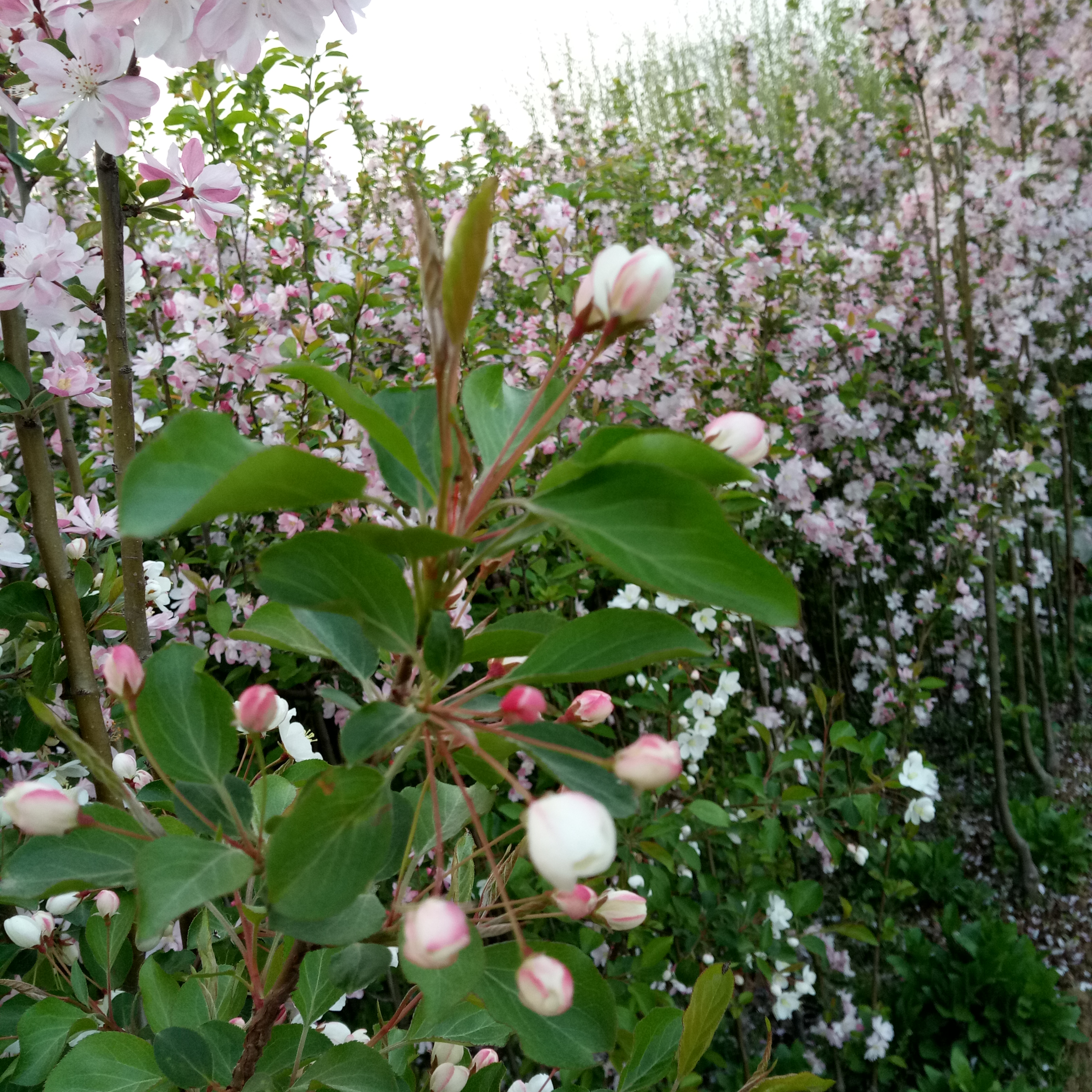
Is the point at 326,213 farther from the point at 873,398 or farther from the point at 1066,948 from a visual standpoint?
the point at 1066,948

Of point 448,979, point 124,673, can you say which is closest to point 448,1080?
point 448,979

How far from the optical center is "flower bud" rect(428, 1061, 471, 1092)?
708mm

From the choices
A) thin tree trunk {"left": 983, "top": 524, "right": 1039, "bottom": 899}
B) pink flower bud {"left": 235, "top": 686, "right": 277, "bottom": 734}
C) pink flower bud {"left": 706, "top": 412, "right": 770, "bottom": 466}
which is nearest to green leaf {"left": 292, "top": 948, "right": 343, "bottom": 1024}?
pink flower bud {"left": 235, "top": 686, "right": 277, "bottom": 734}

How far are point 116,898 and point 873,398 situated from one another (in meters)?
3.70

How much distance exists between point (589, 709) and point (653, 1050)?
0.39 m

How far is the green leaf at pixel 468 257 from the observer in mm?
369

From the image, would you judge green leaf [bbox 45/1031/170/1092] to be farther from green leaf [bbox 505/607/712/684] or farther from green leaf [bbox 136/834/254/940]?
green leaf [bbox 505/607/712/684]

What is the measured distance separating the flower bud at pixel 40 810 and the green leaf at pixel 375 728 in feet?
0.59

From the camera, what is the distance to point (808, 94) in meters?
5.85

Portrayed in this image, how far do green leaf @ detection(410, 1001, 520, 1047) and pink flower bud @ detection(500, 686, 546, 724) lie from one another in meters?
0.35

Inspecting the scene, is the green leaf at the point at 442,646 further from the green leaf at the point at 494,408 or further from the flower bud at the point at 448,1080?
the flower bud at the point at 448,1080

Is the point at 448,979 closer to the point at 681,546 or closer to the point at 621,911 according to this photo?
the point at 621,911

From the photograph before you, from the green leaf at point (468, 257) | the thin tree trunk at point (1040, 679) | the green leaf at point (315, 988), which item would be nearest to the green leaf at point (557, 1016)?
the green leaf at point (315, 988)

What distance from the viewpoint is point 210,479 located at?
0.38 metres
